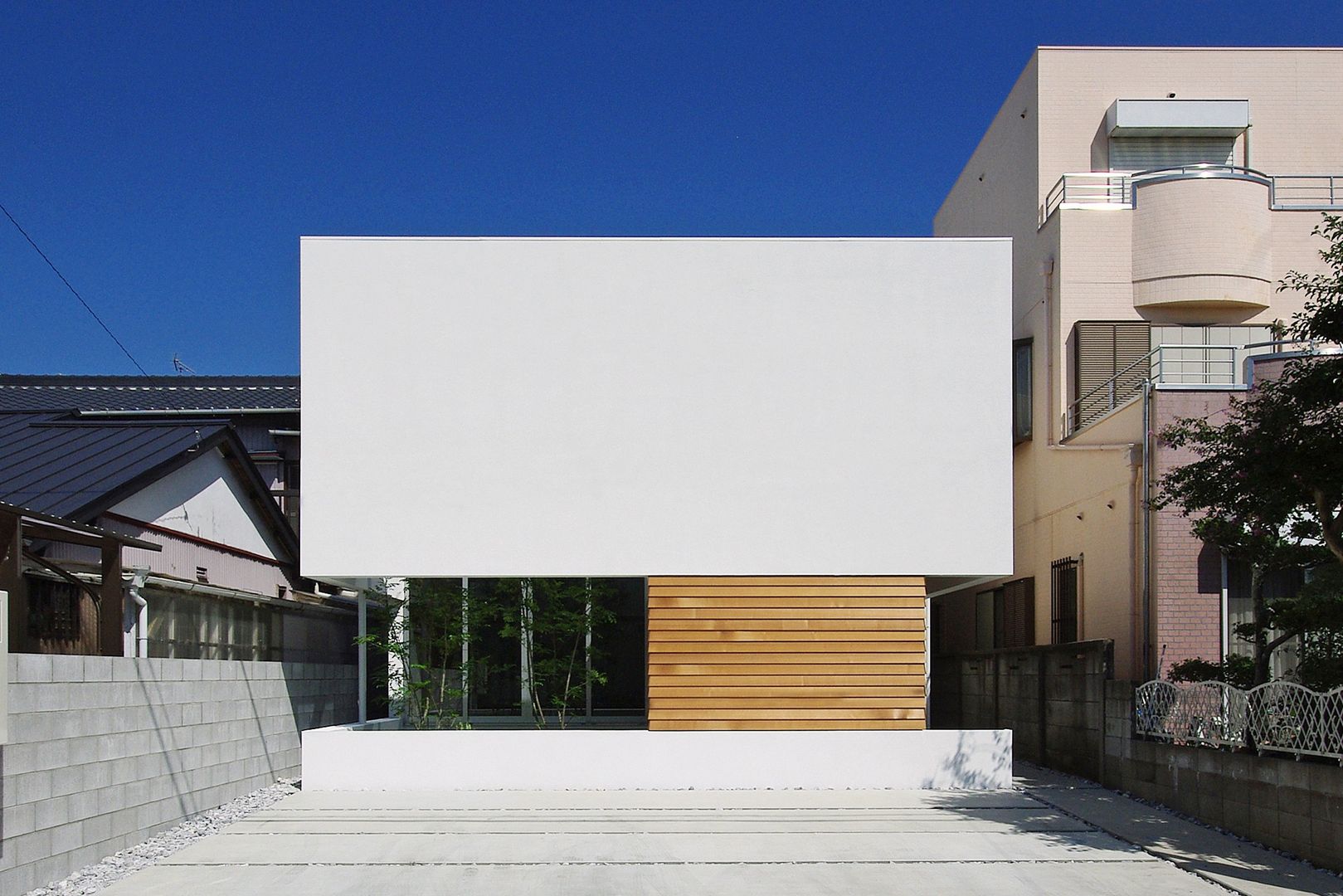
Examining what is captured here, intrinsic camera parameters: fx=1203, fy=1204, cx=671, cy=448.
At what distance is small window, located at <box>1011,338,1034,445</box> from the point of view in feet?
57.0

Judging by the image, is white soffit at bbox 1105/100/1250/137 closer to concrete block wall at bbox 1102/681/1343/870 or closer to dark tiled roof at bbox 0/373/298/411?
concrete block wall at bbox 1102/681/1343/870

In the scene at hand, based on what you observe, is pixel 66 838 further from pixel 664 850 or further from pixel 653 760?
pixel 653 760

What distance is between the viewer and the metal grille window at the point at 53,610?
919cm

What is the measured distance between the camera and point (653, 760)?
40.3ft

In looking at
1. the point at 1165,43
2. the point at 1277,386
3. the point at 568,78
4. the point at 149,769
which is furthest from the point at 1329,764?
the point at 1165,43

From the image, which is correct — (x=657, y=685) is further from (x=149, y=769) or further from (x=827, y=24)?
(x=827, y=24)

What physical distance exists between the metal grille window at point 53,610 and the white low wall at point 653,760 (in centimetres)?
307

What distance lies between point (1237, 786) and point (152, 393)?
55.9 feet

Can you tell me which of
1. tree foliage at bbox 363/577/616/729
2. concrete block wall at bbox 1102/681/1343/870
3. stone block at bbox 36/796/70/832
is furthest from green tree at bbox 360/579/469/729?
concrete block wall at bbox 1102/681/1343/870

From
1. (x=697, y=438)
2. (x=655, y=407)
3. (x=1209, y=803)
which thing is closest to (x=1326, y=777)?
(x=1209, y=803)

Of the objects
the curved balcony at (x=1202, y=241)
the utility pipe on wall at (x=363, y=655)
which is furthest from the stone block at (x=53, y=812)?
the curved balcony at (x=1202, y=241)

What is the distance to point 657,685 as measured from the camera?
41.0 feet

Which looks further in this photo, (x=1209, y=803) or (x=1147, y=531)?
(x=1147, y=531)

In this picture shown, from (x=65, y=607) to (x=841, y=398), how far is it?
24.9 feet
